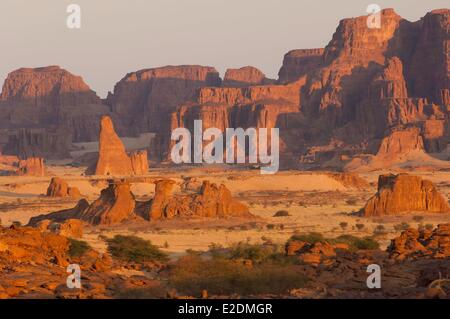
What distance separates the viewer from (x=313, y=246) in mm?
28891

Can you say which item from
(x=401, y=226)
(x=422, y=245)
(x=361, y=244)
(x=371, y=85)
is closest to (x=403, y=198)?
(x=401, y=226)

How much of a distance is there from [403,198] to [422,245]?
2070 centimetres

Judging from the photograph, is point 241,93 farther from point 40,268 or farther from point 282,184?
point 40,268

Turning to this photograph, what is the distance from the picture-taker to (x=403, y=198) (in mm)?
49656

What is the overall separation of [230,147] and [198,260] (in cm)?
11356

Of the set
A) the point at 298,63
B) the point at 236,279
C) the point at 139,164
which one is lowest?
the point at 236,279

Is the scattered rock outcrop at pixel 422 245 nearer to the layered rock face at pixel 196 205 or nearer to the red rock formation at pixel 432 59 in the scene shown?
the layered rock face at pixel 196 205

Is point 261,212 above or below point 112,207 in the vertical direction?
below

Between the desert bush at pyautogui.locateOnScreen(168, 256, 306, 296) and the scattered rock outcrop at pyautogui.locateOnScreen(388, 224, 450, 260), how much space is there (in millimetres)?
3990

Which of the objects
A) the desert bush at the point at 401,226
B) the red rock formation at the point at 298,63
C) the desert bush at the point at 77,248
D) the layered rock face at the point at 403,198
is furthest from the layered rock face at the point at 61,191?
the red rock formation at the point at 298,63

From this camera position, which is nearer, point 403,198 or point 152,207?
point 152,207

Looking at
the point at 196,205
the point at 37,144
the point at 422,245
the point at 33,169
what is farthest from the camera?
the point at 37,144

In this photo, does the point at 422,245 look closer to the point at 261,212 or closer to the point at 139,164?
the point at 261,212
